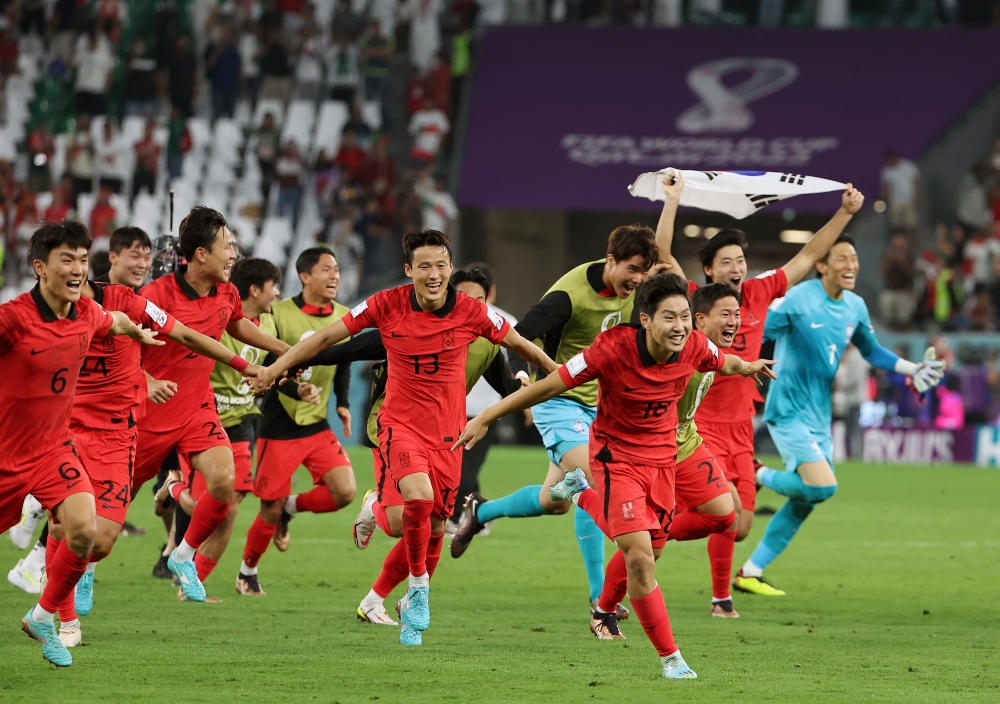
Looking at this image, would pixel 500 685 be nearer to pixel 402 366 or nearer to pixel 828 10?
pixel 402 366

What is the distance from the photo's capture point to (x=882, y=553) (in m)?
11.9

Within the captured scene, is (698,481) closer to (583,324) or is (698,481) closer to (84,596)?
(583,324)

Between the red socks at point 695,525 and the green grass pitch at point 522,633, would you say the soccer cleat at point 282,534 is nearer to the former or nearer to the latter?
the green grass pitch at point 522,633

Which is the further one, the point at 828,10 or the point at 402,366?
the point at 828,10

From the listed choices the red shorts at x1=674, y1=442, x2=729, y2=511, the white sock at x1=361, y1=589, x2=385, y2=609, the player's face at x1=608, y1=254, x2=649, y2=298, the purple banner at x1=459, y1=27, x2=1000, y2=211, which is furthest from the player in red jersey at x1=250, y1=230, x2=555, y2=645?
the purple banner at x1=459, y1=27, x2=1000, y2=211

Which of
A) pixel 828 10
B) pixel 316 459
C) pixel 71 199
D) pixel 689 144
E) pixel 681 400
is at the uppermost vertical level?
pixel 828 10

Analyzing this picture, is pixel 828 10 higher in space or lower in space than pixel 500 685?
higher

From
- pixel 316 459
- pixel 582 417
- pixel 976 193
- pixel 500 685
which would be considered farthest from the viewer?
pixel 976 193

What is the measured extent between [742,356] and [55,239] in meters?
4.30

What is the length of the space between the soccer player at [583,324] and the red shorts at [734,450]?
2.83 ft

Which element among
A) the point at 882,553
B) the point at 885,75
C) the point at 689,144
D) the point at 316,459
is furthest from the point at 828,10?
the point at 316,459

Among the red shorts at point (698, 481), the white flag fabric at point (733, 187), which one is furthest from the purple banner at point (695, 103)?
the red shorts at point (698, 481)

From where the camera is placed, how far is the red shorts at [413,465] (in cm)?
730

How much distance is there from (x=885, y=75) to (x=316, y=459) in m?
18.8
